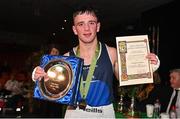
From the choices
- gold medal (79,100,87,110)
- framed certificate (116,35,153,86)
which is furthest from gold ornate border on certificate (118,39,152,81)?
gold medal (79,100,87,110)

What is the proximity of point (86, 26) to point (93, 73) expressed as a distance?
247 mm

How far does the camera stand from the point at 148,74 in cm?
181

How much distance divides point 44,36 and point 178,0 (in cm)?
715

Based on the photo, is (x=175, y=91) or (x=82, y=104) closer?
(x=82, y=104)

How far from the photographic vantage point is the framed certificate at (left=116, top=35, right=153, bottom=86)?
1.79 meters

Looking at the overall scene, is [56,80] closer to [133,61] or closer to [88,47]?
[88,47]

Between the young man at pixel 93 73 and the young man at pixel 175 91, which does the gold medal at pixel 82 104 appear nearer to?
the young man at pixel 93 73

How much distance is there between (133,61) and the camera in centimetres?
182

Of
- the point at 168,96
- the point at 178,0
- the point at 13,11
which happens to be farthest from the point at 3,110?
the point at 13,11

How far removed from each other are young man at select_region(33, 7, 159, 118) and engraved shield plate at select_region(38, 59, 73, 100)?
1.7 inches

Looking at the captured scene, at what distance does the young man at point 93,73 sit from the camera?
1737mm

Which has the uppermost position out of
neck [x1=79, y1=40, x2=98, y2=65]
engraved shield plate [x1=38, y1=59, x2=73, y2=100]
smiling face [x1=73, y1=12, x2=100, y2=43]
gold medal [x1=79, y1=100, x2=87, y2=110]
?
smiling face [x1=73, y1=12, x2=100, y2=43]

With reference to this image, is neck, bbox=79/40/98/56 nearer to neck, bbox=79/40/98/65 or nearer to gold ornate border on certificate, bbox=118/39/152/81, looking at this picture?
neck, bbox=79/40/98/65

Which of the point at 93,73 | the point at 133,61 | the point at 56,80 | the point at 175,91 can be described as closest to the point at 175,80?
the point at 175,91
